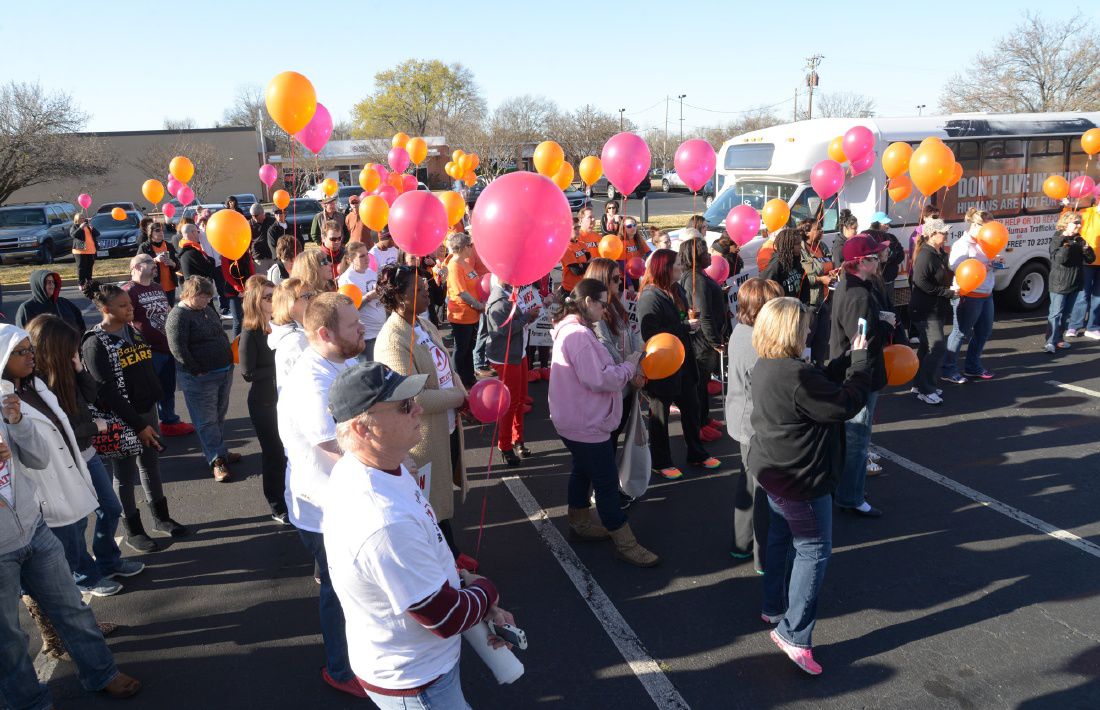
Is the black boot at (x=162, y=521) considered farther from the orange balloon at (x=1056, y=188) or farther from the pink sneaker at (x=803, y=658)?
the orange balloon at (x=1056, y=188)

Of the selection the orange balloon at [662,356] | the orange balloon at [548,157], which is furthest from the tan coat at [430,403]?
the orange balloon at [548,157]

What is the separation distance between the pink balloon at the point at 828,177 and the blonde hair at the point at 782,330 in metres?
5.88

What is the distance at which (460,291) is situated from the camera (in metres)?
6.93

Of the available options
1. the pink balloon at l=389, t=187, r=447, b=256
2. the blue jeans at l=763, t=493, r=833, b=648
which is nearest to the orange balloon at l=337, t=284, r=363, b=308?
the pink balloon at l=389, t=187, r=447, b=256

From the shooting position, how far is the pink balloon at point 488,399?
370 cm

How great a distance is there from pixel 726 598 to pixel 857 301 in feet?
6.76

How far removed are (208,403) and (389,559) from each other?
459 cm

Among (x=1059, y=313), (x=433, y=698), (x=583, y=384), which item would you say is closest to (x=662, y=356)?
(x=583, y=384)

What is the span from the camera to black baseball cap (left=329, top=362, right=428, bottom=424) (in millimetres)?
1930

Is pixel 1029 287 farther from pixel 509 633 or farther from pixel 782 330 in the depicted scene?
pixel 509 633

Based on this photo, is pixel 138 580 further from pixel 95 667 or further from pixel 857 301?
pixel 857 301

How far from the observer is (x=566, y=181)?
9828 mm

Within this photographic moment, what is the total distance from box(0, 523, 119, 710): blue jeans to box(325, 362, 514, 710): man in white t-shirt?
6.09 feet

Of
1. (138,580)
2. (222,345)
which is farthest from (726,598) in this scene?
(222,345)
